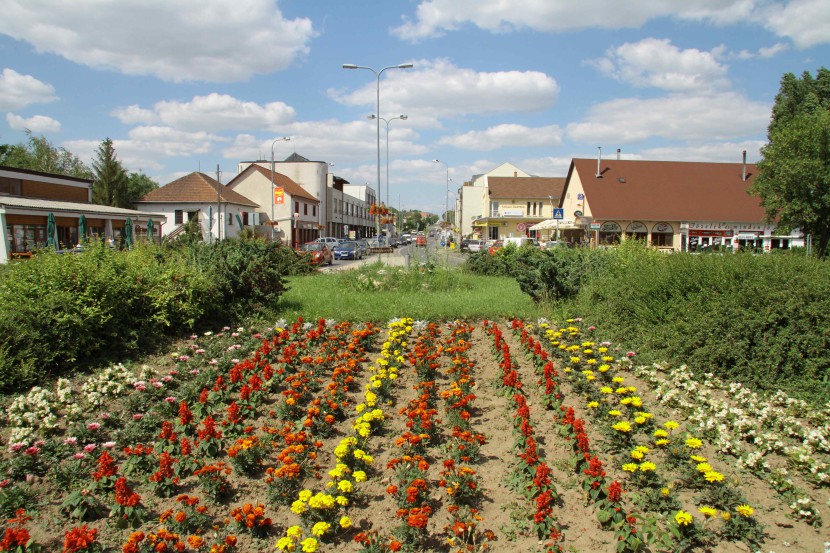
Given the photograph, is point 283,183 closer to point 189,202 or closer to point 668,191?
point 189,202

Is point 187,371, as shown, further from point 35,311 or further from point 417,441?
point 417,441

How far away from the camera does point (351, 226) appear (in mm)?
101625

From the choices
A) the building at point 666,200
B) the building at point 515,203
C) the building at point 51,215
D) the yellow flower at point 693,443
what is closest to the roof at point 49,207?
the building at point 51,215

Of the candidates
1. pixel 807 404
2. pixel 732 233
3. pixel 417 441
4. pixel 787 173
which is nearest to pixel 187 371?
pixel 417 441

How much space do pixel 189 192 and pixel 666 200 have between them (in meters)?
40.4

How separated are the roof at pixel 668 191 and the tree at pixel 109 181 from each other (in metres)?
44.7

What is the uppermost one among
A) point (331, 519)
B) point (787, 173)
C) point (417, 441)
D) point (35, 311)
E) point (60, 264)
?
point (787, 173)

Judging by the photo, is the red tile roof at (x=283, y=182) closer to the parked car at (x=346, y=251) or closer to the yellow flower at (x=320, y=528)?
the parked car at (x=346, y=251)

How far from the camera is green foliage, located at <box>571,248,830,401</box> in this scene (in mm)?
6469

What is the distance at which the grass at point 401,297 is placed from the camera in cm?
1051

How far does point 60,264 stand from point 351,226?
310ft

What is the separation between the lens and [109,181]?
2317 inches

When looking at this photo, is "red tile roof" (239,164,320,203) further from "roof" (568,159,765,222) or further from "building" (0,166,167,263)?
"roof" (568,159,765,222)

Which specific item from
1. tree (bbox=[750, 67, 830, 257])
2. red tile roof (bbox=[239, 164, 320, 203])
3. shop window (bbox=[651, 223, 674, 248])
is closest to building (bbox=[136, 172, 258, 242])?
red tile roof (bbox=[239, 164, 320, 203])
